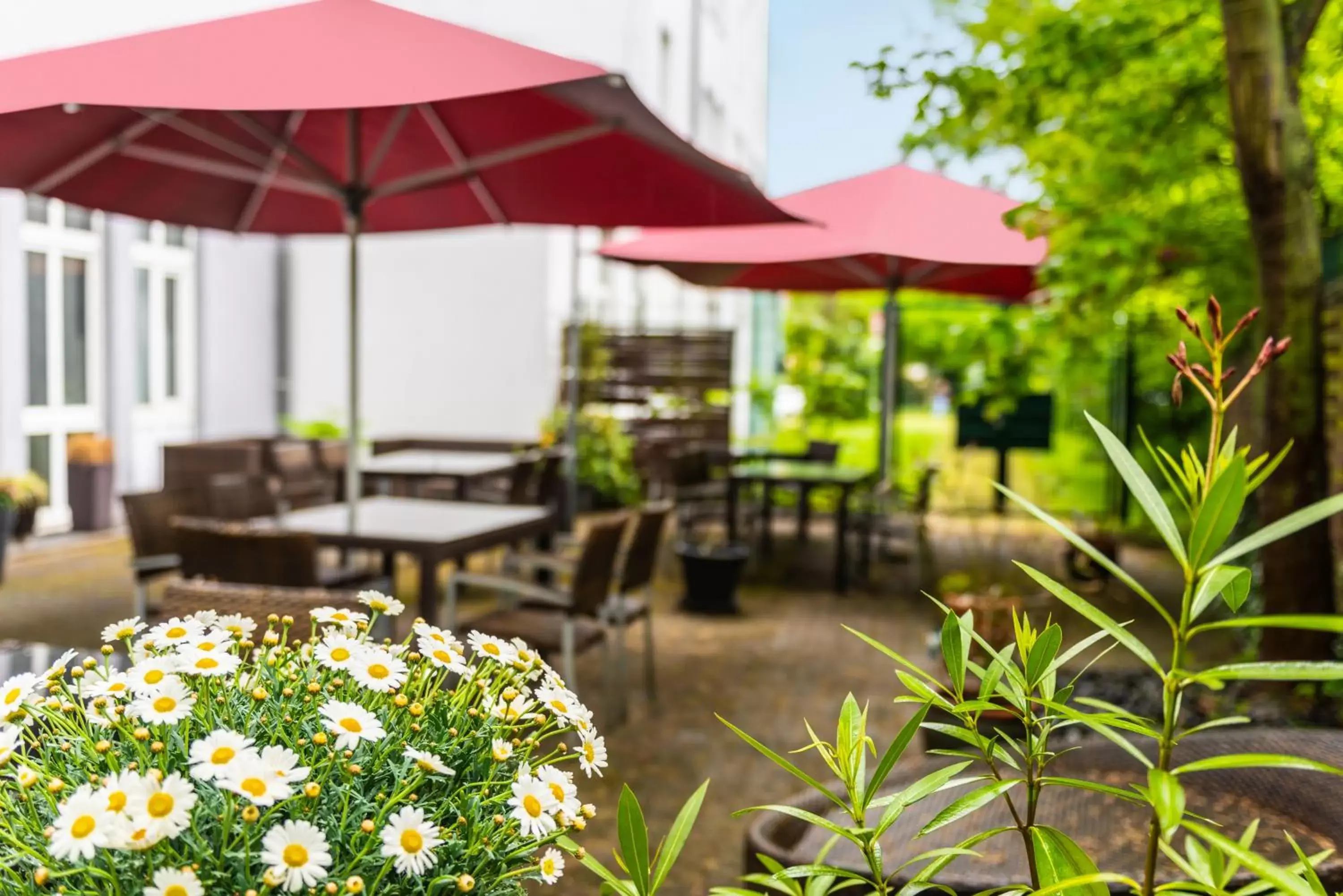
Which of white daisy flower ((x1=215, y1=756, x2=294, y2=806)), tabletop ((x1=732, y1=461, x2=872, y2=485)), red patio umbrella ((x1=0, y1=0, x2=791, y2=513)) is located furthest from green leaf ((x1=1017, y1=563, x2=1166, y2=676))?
tabletop ((x1=732, y1=461, x2=872, y2=485))

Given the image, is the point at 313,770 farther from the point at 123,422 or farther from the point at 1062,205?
the point at 123,422

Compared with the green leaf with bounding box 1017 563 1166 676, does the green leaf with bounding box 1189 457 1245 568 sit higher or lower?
higher

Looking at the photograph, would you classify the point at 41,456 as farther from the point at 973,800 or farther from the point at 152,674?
the point at 973,800

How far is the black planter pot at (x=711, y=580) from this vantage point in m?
6.93

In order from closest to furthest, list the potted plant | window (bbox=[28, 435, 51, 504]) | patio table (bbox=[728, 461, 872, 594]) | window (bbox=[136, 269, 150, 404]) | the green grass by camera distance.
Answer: patio table (bbox=[728, 461, 872, 594]) < window (bbox=[28, 435, 51, 504]) < the potted plant < window (bbox=[136, 269, 150, 404]) < the green grass

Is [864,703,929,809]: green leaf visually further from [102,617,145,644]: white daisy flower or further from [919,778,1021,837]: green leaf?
[102,617,145,644]: white daisy flower

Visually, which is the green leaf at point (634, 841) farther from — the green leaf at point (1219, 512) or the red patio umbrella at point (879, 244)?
the red patio umbrella at point (879, 244)

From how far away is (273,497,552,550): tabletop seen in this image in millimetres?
4363

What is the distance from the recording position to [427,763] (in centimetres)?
92

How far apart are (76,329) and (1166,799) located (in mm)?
10008

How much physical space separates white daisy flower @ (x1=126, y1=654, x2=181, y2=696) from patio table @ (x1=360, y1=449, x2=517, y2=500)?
A: 20.0 ft

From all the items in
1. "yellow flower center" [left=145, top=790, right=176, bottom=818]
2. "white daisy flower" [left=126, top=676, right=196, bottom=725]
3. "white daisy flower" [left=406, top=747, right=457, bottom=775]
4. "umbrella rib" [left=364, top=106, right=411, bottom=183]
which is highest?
"umbrella rib" [left=364, top=106, right=411, bottom=183]

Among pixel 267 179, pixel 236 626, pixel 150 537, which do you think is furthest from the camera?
pixel 150 537

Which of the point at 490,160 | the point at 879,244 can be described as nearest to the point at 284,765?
the point at 490,160
